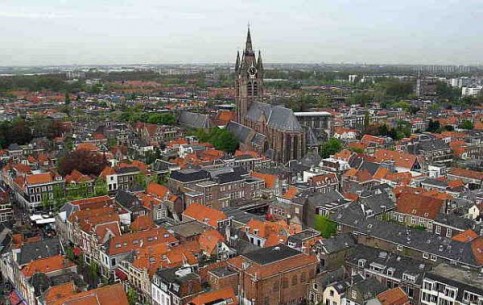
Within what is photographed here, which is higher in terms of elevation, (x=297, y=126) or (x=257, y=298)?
(x=297, y=126)

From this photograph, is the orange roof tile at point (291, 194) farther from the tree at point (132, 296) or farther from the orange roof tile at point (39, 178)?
the orange roof tile at point (39, 178)

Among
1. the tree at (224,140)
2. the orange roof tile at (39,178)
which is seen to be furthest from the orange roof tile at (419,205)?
the orange roof tile at (39,178)

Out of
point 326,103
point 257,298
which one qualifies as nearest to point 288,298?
point 257,298

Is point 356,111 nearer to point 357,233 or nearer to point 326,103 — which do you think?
point 326,103

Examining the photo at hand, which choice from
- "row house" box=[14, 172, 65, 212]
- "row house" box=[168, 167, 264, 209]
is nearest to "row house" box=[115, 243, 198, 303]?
"row house" box=[168, 167, 264, 209]

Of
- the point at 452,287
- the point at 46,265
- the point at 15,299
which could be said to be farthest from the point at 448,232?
Answer: the point at 15,299

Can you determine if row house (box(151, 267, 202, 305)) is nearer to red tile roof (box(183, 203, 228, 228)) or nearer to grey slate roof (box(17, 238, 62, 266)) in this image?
grey slate roof (box(17, 238, 62, 266))

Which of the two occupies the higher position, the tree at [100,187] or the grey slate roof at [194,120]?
the grey slate roof at [194,120]
